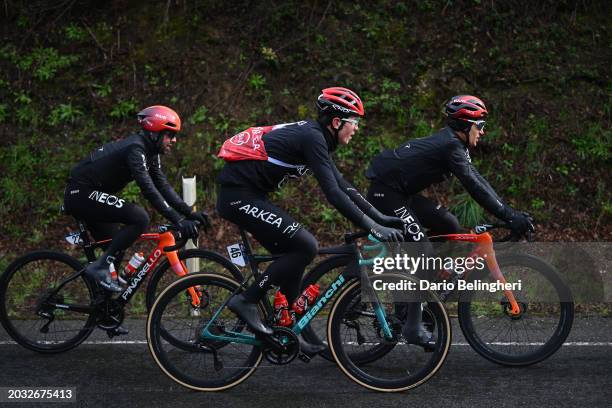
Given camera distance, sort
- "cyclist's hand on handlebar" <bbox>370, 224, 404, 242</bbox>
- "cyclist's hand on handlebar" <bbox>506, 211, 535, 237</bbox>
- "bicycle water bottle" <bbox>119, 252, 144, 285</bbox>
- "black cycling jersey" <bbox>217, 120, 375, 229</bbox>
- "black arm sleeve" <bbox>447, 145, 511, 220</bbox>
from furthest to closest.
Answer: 1. "bicycle water bottle" <bbox>119, 252, 144, 285</bbox>
2. "black arm sleeve" <bbox>447, 145, 511, 220</bbox>
3. "cyclist's hand on handlebar" <bbox>506, 211, 535, 237</bbox>
4. "black cycling jersey" <bbox>217, 120, 375, 229</bbox>
5. "cyclist's hand on handlebar" <bbox>370, 224, 404, 242</bbox>

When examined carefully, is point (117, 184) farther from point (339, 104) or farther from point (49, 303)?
point (339, 104)

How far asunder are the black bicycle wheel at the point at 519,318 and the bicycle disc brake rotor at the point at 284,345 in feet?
4.66

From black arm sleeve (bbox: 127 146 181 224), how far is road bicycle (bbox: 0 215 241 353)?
23cm

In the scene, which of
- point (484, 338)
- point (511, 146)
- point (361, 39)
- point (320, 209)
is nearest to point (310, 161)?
point (484, 338)

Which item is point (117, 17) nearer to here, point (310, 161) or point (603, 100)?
point (603, 100)

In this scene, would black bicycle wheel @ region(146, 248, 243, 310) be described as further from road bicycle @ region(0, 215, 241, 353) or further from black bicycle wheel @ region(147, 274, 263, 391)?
black bicycle wheel @ region(147, 274, 263, 391)

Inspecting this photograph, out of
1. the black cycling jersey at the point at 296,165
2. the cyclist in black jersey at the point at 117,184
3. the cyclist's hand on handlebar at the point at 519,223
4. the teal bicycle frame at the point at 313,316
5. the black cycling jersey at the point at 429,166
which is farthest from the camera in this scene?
the cyclist in black jersey at the point at 117,184

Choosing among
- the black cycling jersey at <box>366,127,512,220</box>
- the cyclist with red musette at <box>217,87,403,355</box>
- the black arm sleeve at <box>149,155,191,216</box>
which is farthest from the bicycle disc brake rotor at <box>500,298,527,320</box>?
the black arm sleeve at <box>149,155,191,216</box>

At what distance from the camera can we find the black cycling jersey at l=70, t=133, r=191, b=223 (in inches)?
263

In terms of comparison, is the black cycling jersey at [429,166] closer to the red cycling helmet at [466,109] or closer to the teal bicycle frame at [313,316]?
the red cycling helmet at [466,109]

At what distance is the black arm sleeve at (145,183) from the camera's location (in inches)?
256

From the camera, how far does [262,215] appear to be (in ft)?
18.8

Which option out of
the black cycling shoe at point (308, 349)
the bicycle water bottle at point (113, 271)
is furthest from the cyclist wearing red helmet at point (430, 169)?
the bicycle water bottle at point (113, 271)

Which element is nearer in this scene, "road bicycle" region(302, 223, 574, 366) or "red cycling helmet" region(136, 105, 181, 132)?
"road bicycle" region(302, 223, 574, 366)
